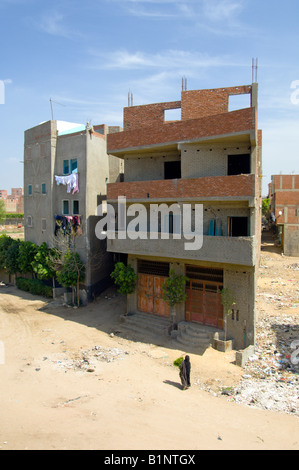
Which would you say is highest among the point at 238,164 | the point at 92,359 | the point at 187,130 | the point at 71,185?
the point at 187,130

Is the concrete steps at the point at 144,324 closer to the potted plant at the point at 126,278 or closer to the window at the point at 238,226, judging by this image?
the potted plant at the point at 126,278

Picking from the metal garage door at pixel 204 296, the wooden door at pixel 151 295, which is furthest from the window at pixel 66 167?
the metal garage door at pixel 204 296

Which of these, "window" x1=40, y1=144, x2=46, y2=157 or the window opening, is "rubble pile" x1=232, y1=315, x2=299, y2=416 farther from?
"window" x1=40, y1=144, x2=46, y2=157

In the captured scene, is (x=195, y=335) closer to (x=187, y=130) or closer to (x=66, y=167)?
(x=187, y=130)

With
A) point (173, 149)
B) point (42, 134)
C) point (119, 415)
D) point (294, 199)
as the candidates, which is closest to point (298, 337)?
point (119, 415)

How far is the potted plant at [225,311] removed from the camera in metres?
13.8

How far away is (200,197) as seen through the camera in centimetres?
1459

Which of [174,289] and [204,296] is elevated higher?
[174,289]

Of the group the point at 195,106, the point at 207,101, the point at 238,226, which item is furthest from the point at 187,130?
the point at 238,226

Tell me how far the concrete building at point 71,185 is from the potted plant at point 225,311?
30.3 feet

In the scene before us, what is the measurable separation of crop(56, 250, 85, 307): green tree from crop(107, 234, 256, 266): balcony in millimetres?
4679

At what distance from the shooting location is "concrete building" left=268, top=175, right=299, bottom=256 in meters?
35.4

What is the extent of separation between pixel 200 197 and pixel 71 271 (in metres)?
9.56

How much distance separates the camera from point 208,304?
15.2 meters
